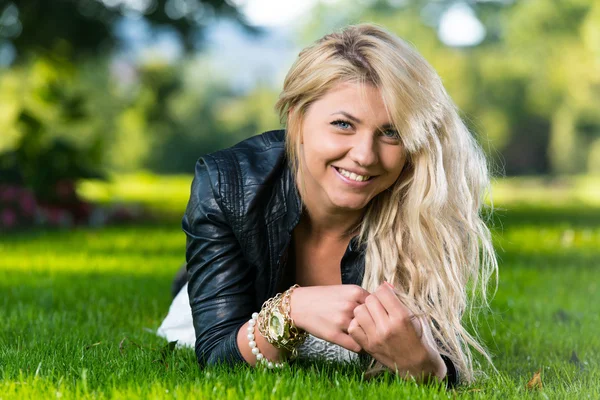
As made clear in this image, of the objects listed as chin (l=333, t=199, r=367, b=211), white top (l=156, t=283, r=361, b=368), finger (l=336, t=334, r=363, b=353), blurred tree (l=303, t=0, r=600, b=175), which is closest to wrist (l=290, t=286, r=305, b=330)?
finger (l=336, t=334, r=363, b=353)

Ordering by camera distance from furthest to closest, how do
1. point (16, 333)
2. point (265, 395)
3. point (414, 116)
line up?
point (16, 333)
point (414, 116)
point (265, 395)

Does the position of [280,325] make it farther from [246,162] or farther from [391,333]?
[246,162]

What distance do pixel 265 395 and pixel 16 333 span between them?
163cm

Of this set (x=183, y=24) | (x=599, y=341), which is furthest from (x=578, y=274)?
(x=183, y=24)

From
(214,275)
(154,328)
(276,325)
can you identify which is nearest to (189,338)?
(154,328)

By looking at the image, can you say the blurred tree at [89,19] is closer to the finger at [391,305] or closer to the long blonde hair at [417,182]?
the long blonde hair at [417,182]

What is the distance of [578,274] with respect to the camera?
6023 millimetres

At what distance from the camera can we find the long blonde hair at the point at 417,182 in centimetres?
254

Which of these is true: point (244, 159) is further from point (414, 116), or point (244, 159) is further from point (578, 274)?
point (578, 274)

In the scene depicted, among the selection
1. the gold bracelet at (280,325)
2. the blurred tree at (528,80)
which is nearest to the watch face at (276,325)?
the gold bracelet at (280,325)

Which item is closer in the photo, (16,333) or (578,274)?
(16,333)

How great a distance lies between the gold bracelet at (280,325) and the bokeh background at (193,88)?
6.92 m

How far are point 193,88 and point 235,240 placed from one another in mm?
37741

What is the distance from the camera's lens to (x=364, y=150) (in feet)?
8.14
